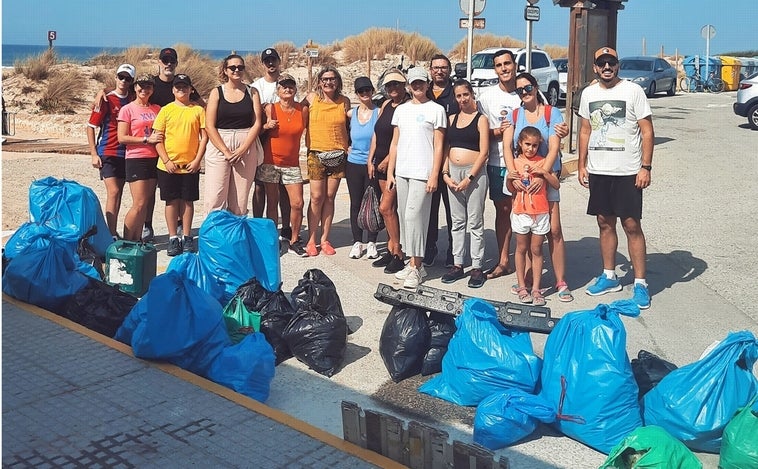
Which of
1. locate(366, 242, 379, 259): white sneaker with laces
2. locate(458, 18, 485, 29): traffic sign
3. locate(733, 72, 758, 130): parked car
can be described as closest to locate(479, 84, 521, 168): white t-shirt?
locate(366, 242, 379, 259): white sneaker with laces

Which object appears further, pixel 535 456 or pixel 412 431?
pixel 535 456

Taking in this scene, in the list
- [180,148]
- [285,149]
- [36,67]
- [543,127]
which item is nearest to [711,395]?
[543,127]

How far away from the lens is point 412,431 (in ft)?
12.6

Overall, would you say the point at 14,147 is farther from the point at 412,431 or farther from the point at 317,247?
the point at 412,431

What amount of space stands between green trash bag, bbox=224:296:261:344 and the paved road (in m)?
0.32

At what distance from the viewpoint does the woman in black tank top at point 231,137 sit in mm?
7789

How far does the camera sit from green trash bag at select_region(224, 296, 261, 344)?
5.52m

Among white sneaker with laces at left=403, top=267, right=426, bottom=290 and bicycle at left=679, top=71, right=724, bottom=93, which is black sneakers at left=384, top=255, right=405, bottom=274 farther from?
bicycle at left=679, top=71, right=724, bottom=93

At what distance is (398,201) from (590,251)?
7.66 feet

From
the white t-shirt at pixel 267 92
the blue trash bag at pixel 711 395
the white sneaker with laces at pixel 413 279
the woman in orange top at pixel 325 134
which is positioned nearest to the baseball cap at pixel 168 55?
the white t-shirt at pixel 267 92

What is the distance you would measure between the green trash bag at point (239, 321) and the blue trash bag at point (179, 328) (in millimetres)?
347

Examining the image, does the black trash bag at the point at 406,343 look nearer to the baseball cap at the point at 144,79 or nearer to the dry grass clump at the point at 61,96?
the baseball cap at the point at 144,79

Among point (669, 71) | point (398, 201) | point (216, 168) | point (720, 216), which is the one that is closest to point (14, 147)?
point (216, 168)

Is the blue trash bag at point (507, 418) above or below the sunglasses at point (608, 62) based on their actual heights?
below
